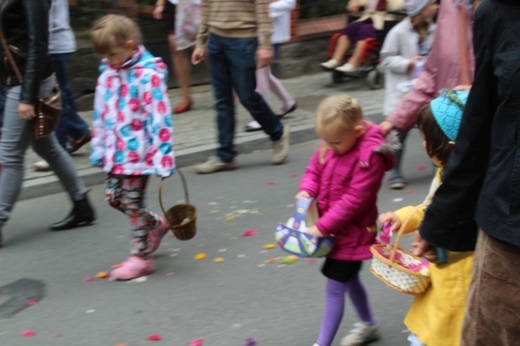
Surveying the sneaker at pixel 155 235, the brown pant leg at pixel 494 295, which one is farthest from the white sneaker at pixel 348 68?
the brown pant leg at pixel 494 295

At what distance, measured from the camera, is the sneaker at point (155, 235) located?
16.7ft

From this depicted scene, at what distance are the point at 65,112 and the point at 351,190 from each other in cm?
424

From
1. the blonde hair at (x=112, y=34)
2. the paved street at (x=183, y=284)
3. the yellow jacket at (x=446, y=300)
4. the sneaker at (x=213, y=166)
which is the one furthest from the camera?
the sneaker at (x=213, y=166)

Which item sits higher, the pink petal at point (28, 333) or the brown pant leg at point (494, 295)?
the brown pant leg at point (494, 295)

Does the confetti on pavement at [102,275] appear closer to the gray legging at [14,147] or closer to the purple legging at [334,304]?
the gray legging at [14,147]

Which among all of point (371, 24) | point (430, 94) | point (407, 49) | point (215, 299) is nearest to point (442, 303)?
point (215, 299)

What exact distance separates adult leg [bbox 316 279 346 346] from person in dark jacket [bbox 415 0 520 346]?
120cm

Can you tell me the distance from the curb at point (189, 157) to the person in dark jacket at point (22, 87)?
1.15 m

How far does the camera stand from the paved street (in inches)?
171

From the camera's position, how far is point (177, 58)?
937cm

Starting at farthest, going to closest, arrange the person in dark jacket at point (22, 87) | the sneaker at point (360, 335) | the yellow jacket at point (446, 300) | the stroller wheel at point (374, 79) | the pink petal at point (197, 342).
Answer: the stroller wheel at point (374, 79)
the person in dark jacket at point (22, 87)
the pink petal at point (197, 342)
the sneaker at point (360, 335)
the yellow jacket at point (446, 300)

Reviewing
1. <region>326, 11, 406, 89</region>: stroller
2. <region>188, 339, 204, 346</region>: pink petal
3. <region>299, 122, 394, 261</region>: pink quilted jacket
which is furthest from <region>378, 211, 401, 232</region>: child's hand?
<region>326, 11, 406, 89</region>: stroller

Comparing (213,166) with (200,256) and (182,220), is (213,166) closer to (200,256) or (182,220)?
(200,256)

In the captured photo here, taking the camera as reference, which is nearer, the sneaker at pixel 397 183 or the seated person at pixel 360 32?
the sneaker at pixel 397 183
